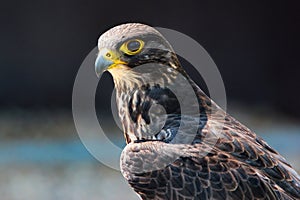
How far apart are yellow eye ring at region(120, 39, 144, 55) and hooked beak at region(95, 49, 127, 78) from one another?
0.04 m

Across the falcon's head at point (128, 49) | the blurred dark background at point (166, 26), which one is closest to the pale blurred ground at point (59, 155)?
the blurred dark background at point (166, 26)

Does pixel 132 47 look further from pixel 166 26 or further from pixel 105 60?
pixel 166 26

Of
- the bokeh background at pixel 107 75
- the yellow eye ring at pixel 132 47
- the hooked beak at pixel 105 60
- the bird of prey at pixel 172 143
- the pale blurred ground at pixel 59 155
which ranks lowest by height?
the pale blurred ground at pixel 59 155

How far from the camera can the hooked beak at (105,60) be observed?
3592 millimetres

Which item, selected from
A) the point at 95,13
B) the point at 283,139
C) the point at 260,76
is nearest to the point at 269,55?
the point at 260,76

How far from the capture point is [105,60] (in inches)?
142

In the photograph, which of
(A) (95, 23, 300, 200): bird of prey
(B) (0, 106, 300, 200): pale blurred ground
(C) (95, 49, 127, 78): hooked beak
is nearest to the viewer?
(A) (95, 23, 300, 200): bird of prey

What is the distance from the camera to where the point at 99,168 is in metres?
7.81

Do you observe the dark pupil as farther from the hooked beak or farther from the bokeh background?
the bokeh background

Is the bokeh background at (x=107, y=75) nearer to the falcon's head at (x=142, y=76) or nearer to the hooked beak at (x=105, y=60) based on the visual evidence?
the falcon's head at (x=142, y=76)

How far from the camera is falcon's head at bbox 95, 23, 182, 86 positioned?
3615 mm

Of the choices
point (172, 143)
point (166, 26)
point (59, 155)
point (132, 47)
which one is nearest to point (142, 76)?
point (132, 47)

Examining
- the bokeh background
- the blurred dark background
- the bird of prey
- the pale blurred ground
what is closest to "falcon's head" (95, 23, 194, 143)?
the bird of prey

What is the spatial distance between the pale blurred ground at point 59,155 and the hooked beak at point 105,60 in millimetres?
2994
